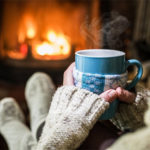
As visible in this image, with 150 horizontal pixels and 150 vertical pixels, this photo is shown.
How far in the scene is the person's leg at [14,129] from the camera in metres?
0.59

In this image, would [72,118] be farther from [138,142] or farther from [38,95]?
[38,95]

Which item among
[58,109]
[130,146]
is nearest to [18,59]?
[58,109]

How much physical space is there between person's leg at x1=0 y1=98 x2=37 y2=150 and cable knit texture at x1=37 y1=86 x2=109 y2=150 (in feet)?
0.84

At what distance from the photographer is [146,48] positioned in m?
1.25

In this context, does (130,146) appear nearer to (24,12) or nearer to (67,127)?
(67,127)

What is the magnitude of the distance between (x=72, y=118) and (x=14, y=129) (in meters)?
0.40

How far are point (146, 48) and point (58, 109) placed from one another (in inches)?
40.5

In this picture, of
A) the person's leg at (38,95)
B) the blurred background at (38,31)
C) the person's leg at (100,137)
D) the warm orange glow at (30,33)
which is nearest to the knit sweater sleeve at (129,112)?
the person's leg at (100,137)

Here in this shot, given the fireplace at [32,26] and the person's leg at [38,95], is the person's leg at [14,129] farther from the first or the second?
the fireplace at [32,26]

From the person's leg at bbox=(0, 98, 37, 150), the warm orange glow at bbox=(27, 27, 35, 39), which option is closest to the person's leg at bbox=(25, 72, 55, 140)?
the person's leg at bbox=(0, 98, 37, 150)

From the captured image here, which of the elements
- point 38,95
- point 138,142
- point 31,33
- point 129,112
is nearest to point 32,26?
point 31,33

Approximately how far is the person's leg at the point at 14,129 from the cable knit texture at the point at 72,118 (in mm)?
256

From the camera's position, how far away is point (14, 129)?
67cm

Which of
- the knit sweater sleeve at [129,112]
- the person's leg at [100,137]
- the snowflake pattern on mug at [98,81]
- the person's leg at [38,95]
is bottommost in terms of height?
the person's leg at [38,95]
